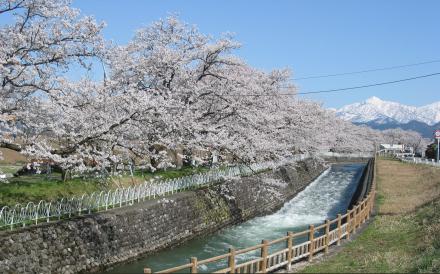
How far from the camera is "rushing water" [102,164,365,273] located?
19.6 m

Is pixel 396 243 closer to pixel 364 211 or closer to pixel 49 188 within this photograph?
pixel 364 211

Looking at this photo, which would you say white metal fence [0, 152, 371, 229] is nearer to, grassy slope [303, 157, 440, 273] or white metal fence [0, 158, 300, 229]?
white metal fence [0, 158, 300, 229]

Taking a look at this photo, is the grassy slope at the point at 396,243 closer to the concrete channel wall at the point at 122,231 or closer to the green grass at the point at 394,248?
the green grass at the point at 394,248

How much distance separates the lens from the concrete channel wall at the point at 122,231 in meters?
14.8

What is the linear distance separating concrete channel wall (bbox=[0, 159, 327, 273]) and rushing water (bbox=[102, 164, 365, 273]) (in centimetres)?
65

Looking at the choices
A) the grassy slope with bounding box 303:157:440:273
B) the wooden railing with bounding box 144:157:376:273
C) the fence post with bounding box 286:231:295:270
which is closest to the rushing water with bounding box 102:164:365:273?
the wooden railing with bounding box 144:157:376:273

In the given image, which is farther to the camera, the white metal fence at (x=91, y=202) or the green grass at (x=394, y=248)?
the white metal fence at (x=91, y=202)

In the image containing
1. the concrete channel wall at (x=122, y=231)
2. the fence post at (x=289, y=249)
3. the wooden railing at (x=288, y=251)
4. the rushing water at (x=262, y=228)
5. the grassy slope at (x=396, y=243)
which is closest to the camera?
the wooden railing at (x=288, y=251)

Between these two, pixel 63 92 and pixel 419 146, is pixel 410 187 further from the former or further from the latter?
pixel 419 146

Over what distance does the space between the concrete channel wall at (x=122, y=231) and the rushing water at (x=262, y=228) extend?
2.14ft

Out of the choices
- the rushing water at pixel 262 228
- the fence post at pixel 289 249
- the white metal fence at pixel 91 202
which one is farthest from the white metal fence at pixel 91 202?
the fence post at pixel 289 249

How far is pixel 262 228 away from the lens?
1110 inches

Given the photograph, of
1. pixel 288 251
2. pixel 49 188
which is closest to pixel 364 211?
pixel 288 251

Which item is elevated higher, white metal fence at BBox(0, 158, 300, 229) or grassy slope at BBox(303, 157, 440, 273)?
white metal fence at BBox(0, 158, 300, 229)
